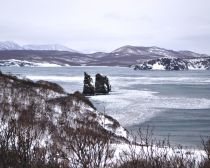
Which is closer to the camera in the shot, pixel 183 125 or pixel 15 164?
pixel 15 164

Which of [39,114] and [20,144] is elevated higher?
[20,144]

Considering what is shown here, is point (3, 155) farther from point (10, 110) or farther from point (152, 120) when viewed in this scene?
point (152, 120)

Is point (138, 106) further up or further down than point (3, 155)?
further down

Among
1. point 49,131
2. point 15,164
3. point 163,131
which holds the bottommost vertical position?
point 163,131

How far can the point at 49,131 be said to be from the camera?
681 inches

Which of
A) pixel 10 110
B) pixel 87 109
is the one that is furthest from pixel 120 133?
pixel 10 110

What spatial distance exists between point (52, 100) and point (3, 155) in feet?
61.1

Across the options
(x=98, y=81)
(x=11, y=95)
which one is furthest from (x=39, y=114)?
(x=98, y=81)

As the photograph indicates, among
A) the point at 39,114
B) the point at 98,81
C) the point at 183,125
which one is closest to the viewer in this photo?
the point at 39,114

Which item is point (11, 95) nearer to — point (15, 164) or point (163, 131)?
point (163, 131)

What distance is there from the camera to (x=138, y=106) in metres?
40.4

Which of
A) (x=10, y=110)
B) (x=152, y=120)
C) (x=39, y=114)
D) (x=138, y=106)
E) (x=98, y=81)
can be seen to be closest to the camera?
(x=10, y=110)

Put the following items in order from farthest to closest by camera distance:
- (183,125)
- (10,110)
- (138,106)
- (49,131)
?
(138,106)
(183,125)
(10,110)
(49,131)

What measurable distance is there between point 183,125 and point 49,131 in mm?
Result: 14930
